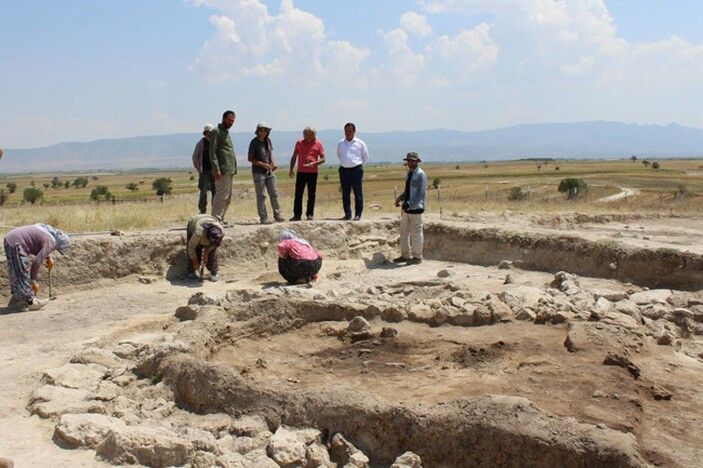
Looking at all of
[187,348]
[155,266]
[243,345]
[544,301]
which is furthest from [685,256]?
[155,266]

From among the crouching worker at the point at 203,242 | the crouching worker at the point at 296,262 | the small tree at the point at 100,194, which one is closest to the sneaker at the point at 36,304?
the crouching worker at the point at 203,242

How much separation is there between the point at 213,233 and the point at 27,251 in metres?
2.38

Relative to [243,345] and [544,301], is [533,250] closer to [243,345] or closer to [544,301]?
[544,301]

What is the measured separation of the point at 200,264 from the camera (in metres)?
10.1

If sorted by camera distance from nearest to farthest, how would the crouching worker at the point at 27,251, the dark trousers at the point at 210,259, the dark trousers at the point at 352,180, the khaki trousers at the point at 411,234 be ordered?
1. the crouching worker at the point at 27,251
2. the dark trousers at the point at 210,259
3. the khaki trousers at the point at 411,234
4. the dark trousers at the point at 352,180

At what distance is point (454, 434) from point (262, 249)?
7306mm

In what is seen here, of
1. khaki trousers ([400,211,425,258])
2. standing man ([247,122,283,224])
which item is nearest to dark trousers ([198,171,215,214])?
standing man ([247,122,283,224])

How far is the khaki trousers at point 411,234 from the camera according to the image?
36.1 feet

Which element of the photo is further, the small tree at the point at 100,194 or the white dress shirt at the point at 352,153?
the small tree at the point at 100,194

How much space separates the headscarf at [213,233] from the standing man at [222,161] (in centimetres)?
151

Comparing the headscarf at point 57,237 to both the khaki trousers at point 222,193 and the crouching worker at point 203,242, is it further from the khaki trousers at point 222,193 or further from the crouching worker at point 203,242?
the khaki trousers at point 222,193

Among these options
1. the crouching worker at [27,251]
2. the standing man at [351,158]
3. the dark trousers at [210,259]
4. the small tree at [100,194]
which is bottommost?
the small tree at [100,194]

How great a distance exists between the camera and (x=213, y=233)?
9.41m

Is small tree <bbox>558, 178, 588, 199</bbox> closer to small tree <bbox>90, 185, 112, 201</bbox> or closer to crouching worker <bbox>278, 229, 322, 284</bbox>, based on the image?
small tree <bbox>90, 185, 112, 201</bbox>
